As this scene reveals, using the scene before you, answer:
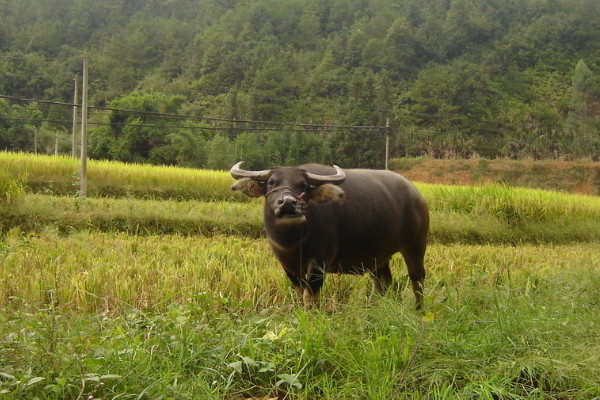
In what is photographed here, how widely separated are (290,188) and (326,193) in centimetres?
28

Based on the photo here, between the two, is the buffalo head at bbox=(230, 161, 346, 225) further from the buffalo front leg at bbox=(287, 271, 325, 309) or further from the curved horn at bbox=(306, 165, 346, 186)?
the buffalo front leg at bbox=(287, 271, 325, 309)

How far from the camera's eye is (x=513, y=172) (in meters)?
30.2

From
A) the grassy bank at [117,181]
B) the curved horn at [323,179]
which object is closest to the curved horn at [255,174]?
the curved horn at [323,179]

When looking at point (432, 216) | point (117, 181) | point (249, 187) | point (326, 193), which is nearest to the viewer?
point (326, 193)

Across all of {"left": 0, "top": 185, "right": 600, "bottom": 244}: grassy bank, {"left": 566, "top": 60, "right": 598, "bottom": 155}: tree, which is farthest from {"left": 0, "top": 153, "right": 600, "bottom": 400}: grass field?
{"left": 566, "top": 60, "right": 598, "bottom": 155}: tree

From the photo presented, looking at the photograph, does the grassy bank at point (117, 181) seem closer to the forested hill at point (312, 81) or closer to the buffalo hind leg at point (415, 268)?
the forested hill at point (312, 81)

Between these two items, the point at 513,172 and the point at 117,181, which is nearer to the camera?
the point at 117,181

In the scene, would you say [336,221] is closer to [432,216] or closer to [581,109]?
[432,216]

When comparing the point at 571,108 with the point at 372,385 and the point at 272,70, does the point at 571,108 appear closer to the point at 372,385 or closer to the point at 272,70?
the point at 272,70

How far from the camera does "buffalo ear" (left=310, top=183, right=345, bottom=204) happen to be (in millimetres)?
3729

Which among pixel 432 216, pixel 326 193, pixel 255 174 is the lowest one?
pixel 432 216

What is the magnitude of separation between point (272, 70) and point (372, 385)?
39285 mm

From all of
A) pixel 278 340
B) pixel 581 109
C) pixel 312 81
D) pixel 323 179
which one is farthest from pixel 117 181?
pixel 581 109

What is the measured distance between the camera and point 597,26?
51.5m
